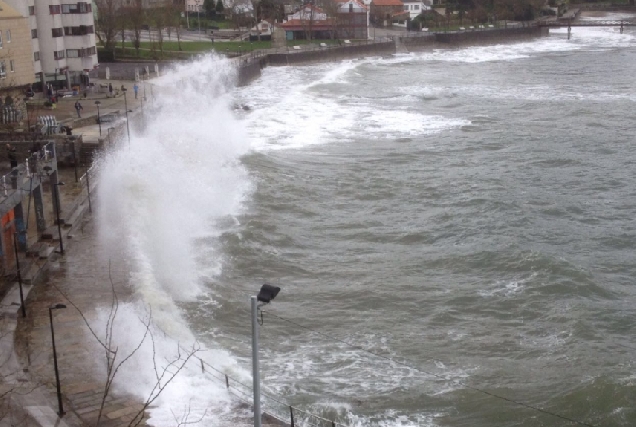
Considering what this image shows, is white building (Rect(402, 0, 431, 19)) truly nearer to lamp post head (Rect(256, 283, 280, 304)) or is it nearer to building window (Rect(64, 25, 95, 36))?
building window (Rect(64, 25, 95, 36))

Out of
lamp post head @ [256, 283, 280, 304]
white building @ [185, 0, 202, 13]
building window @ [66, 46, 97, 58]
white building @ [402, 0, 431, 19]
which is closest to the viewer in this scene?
lamp post head @ [256, 283, 280, 304]

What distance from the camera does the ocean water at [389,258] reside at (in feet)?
61.5

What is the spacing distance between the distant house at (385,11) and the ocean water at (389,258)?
7224 cm

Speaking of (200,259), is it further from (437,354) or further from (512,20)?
(512,20)

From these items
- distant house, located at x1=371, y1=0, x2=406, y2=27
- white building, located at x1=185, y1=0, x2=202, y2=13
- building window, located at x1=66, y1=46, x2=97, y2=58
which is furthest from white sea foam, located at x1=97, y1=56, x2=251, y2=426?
distant house, located at x1=371, y1=0, x2=406, y2=27

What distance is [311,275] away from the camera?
2569cm

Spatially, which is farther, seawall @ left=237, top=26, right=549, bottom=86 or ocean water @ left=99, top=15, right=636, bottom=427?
seawall @ left=237, top=26, right=549, bottom=86

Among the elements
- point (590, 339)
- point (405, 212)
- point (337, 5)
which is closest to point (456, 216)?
point (405, 212)

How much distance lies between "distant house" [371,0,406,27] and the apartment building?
80.3 m

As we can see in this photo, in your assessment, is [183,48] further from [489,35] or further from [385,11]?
[385,11]

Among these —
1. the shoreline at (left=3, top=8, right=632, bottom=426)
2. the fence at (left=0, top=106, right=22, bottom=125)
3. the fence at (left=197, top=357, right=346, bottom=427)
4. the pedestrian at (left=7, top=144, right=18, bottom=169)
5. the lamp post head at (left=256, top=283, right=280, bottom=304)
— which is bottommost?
the fence at (left=197, top=357, right=346, bottom=427)

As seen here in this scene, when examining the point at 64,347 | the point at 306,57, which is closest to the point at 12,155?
the point at 64,347

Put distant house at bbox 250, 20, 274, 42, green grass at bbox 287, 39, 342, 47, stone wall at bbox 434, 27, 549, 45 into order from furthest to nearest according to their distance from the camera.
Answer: stone wall at bbox 434, 27, 549, 45 → distant house at bbox 250, 20, 274, 42 → green grass at bbox 287, 39, 342, 47

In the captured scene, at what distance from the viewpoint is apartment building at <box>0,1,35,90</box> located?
46.4 m
